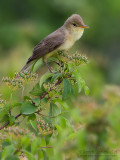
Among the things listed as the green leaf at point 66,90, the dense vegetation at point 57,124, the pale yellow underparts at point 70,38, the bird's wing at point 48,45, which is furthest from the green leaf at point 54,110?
the pale yellow underparts at point 70,38

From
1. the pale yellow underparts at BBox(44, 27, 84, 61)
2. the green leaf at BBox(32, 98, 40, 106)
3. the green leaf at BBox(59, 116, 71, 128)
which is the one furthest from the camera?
the pale yellow underparts at BBox(44, 27, 84, 61)

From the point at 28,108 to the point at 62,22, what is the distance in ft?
46.2

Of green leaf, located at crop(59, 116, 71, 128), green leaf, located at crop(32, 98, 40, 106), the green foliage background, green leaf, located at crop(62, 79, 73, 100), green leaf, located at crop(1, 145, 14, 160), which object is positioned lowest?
green leaf, located at crop(1, 145, 14, 160)

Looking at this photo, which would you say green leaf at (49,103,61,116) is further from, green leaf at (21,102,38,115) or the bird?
the bird

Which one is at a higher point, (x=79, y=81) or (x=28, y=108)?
(x=79, y=81)

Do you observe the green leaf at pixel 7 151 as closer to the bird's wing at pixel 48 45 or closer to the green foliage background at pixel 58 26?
the green foliage background at pixel 58 26

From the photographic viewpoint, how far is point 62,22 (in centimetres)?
1692

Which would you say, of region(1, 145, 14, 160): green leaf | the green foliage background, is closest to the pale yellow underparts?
the green foliage background

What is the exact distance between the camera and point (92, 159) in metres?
2.12

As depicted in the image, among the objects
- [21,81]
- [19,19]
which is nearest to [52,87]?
[21,81]

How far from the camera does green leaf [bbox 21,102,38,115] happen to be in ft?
10.0

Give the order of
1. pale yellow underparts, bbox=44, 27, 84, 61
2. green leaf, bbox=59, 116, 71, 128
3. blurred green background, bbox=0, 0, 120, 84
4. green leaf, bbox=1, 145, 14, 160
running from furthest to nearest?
blurred green background, bbox=0, 0, 120, 84 < pale yellow underparts, bbox=44, 27, 84, 61 < green leaf, bbox=59, 116, 71, 128 < green leaf, bbox=1, 145, 14, 160

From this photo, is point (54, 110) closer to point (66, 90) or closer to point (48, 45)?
point (66, 90)

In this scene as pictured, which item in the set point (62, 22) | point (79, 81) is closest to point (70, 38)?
point (79, 81)
